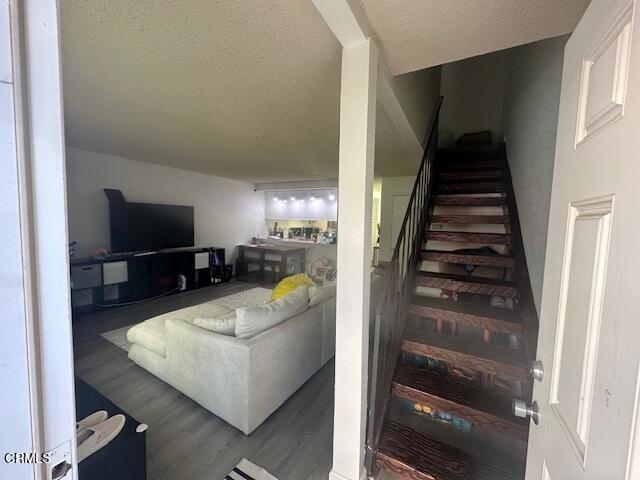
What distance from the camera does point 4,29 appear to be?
0.33 meters

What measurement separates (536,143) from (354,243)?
178cm

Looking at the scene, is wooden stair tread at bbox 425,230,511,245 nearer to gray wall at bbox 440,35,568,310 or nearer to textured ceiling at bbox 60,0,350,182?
gray wall at bbox 440,35,568,310

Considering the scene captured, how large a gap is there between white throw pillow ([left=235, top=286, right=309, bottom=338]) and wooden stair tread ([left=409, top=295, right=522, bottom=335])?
924 millimetres

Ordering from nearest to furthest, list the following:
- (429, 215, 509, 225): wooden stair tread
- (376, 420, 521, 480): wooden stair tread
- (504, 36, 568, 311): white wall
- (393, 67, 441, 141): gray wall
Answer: (376, 420, 521, 480): wooden stair tread, (504, 36, 568, 311): white wall, (393, 67, 441, 141): gray wall, (429, 215, 509, 225): wooden stair tread

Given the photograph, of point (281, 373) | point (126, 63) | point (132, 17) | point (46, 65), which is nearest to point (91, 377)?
point (281, 373)

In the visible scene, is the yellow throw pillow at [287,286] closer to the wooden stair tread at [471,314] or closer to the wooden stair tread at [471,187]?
the wooden stair tread at [471,314]

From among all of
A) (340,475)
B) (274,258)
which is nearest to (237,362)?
(340,475)

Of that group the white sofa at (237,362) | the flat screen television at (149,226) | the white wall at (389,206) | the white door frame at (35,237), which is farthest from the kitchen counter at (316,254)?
the white door frame at (35,237)

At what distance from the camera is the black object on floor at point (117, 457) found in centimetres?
106

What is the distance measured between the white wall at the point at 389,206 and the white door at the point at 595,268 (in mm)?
4558

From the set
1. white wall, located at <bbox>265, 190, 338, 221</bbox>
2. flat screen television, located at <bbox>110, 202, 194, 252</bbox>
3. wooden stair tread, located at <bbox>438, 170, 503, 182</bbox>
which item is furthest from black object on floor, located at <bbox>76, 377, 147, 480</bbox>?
white wall, located at <bbox>265, 190, 338, 221</bbox>

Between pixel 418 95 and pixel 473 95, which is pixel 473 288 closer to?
pixel 418 95

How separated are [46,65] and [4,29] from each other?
45 mm

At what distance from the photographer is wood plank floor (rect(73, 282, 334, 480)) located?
1.52 metres
